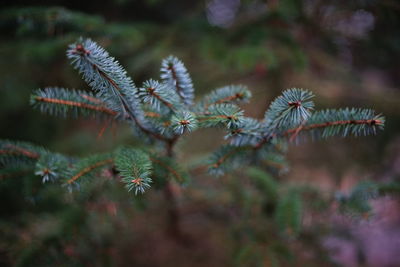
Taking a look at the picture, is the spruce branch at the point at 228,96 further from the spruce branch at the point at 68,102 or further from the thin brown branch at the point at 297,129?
the spruce branch at the point at 68,102

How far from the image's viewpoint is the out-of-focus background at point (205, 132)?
194 cm

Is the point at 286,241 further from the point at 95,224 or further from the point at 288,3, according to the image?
the point at 288,3

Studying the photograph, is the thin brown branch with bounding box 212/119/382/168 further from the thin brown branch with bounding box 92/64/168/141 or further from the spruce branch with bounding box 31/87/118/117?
the spruce branch with bounding box 31/87/118/117

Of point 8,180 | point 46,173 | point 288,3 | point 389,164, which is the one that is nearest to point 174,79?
point 46,173

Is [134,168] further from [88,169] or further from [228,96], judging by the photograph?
[228,96]

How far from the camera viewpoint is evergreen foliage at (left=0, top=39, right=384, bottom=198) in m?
1.02

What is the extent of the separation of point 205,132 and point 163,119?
8.92 feet

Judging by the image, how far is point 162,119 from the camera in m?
1.27

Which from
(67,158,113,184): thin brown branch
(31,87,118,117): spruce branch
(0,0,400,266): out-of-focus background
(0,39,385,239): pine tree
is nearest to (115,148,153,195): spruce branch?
(0,39,385,239): pine tree

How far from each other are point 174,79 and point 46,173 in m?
0.69

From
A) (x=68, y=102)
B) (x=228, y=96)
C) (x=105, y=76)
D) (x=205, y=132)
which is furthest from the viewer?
(x=205, y=132)

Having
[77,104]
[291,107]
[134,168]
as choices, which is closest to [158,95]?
[134,168]

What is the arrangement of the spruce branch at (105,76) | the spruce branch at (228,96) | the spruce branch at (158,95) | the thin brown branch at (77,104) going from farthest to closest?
1. the spruce branch at (228,96)
2. the thin brown branch at (77,104)
3. the spruce branch at (158,95)
4. the spruce branch at (105,76)

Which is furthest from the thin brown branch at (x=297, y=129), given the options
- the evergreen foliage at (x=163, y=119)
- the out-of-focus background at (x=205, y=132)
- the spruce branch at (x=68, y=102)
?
the spruce branch at (x=68, y=102)
